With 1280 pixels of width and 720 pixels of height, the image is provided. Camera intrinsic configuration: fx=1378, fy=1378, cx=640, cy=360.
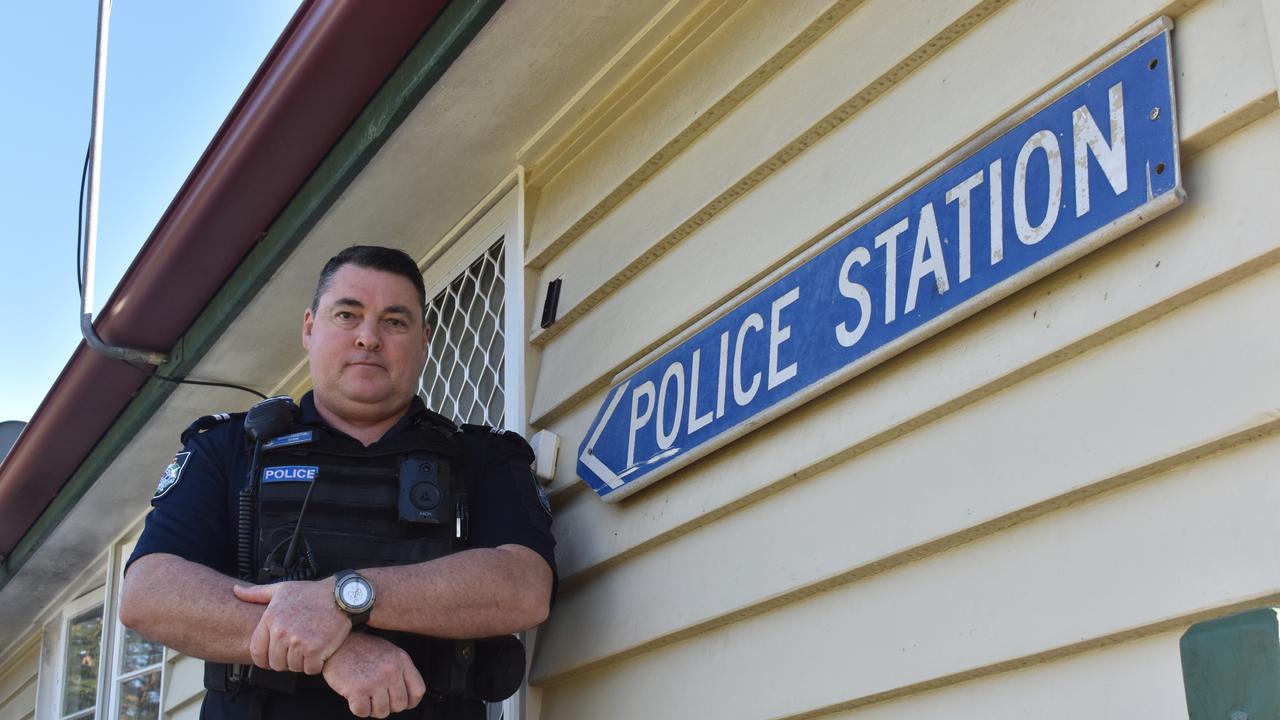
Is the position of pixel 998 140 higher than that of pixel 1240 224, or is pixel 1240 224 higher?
pixel 998 140

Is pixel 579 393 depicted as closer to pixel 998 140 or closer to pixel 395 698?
pixel 395 698

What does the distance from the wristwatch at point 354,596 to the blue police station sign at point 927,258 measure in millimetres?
604

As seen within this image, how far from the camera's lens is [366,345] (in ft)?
10.1

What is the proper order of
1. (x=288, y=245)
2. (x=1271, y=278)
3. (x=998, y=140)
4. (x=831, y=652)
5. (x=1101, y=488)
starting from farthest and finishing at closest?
(x=288, y=245), (x=831, y=652), (x=998, y=140), (x=1101, y=488), (x=1271, y=278)

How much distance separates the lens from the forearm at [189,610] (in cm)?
255

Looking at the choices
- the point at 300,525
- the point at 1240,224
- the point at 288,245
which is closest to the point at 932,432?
the point at 1240,224

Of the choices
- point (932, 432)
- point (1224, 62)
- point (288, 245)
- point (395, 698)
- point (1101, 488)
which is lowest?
point (395, 698)

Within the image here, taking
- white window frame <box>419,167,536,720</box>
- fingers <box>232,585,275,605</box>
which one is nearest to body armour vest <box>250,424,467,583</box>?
fingers <box>232,585,275,605</box>

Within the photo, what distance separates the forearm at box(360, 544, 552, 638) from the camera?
259cm

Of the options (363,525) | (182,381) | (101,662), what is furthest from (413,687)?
(101,662)

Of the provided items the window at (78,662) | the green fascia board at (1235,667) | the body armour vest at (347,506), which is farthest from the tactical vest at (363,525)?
the window at (78,662)

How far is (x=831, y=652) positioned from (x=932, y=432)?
16.2 inches

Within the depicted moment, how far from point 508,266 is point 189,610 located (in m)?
1.43

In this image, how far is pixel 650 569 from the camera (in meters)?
2.82
